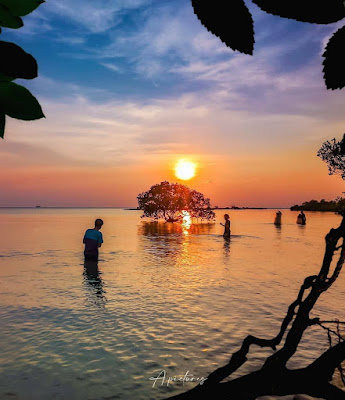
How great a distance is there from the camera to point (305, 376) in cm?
65

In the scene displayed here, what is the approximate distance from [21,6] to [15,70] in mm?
96

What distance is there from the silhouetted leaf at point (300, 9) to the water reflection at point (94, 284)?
12.0m

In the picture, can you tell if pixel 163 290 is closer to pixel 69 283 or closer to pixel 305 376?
pixel 69 283

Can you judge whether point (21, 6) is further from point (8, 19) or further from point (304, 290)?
point (304, 290)

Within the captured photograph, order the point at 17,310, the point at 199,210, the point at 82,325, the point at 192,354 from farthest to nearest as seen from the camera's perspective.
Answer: the point at 199,210, the point at 17,310, the point at 82,325, the point at 192,354

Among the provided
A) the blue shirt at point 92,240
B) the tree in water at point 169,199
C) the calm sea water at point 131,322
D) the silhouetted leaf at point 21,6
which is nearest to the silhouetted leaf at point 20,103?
the silhouetted leaf at point 21,6

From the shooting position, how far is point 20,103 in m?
0.62

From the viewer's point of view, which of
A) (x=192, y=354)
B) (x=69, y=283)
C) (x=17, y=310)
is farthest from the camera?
(x=69, y=283)

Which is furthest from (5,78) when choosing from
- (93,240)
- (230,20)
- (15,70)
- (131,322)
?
(93,240)

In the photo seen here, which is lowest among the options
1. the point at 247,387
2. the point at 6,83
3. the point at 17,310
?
the point at 17,310

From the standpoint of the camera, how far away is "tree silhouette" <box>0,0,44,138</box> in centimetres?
58

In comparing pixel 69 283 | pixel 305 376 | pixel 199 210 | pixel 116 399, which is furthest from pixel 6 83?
pixel 199 210

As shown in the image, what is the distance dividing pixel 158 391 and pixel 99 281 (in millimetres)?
9656

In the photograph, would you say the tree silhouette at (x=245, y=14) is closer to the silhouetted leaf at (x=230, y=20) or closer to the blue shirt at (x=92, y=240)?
the silhouetted leaf at (x=230, y=20)
